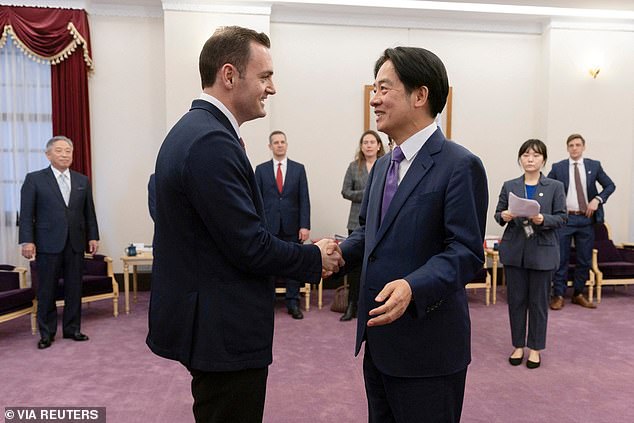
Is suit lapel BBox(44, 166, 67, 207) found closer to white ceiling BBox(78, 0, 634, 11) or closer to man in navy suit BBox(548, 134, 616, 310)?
white ceiling BBox(78, 0, 634, 11)

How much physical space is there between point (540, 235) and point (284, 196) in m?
2.69

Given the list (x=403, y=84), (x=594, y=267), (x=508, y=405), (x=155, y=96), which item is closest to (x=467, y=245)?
(x=403, y=84)

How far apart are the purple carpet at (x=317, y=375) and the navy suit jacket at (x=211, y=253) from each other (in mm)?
1707

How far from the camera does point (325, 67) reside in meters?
6.86

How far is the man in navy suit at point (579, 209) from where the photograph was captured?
241 inches

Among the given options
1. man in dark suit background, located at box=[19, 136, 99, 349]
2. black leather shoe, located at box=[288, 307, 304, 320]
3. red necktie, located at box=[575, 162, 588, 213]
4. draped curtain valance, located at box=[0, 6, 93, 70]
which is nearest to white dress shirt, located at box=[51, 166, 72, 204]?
man in dark suit background, located at box=[19, 136, 99, 349]

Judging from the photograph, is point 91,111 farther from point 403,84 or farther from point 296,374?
point 403,84

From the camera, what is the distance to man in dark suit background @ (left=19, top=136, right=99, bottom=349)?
4668 mm

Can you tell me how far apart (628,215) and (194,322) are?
24.2ft

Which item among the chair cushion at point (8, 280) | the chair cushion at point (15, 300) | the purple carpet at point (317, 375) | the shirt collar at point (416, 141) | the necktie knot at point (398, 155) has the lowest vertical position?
the purple carpet at point (317, 375)

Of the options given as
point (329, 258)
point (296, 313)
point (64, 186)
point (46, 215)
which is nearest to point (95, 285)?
point (46, 215)

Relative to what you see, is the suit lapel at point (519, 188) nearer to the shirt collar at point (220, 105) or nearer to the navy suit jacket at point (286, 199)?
the navy suit jacket at point (286, 199)

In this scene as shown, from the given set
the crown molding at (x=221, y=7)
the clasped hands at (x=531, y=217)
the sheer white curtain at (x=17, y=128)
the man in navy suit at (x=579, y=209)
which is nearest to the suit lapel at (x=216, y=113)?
the clasped hands at (x=531, y=217)

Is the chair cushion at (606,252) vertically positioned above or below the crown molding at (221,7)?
below
